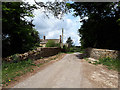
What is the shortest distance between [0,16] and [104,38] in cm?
1402

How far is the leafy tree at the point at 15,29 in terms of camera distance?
792 cm

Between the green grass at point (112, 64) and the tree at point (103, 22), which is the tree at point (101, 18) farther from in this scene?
the green grass at point (112, 64)

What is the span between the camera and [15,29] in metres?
8.55

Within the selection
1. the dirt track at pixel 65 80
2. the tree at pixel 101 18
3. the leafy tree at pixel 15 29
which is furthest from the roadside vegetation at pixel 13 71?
the tree at pixel 101 18

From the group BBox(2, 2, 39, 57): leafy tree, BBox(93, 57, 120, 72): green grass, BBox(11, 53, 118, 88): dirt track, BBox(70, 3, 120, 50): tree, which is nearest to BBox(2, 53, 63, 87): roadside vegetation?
BBox(11, 53, 118, 88): dirt track

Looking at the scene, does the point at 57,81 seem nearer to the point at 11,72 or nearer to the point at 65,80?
the point at 65,80

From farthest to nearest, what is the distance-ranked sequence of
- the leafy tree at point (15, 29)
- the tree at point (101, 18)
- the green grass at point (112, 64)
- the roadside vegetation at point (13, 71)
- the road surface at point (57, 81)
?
the tree at point (101, 18)
the leafy tree at point (15, 29)
the green grass at point (112, 64)
the roadside vegetation at point (13, 71)
the road surface at point (57, 81)

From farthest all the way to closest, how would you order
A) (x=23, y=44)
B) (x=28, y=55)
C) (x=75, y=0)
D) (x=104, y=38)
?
(x=104, y=38) < (x=75, y=0) < (x=23, y=44) < (x=28, y=55)

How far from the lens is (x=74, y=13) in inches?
542

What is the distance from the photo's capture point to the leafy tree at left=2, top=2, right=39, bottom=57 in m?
7.92

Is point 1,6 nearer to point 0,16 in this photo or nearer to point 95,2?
point 0,16

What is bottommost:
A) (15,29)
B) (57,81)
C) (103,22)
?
(57,81)

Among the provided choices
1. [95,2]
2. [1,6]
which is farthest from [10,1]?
[95,2]

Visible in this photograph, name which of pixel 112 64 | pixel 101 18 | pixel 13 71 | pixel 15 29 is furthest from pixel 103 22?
pixel 13 71
